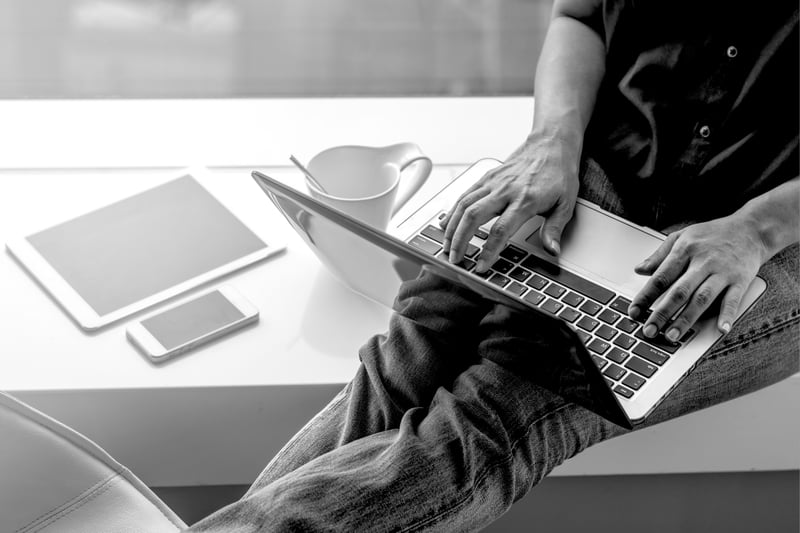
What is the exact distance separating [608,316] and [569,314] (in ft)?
0.12

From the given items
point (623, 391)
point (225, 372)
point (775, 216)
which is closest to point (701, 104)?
point (775, 216)

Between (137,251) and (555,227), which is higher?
(555,227)

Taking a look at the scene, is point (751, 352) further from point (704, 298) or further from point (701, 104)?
point (701, 104)

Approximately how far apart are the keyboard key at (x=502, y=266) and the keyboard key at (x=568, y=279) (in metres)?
0.01

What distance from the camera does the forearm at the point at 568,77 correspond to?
1.06 m

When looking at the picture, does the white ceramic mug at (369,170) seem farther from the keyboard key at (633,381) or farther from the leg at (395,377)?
the keyboard key at (633,381)

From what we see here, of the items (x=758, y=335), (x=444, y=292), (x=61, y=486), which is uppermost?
(x=444, y=292)

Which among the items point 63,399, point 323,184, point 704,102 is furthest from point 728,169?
point 63,399

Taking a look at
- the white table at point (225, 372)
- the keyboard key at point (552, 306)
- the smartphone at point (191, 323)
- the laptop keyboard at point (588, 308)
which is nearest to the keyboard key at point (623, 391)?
the laptop keyboard at point (588, 308)

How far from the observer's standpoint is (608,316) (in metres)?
0.89

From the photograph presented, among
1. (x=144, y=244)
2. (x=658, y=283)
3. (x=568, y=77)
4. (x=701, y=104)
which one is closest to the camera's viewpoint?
(x=658, y=283)

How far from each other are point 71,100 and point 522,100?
716 mm

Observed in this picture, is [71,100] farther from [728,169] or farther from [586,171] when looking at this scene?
[728,169]

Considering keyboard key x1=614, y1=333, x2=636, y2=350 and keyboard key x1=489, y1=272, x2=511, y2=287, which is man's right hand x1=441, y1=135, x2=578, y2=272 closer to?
keyboard key x1=489, y1=272, x2=511, y2=287
